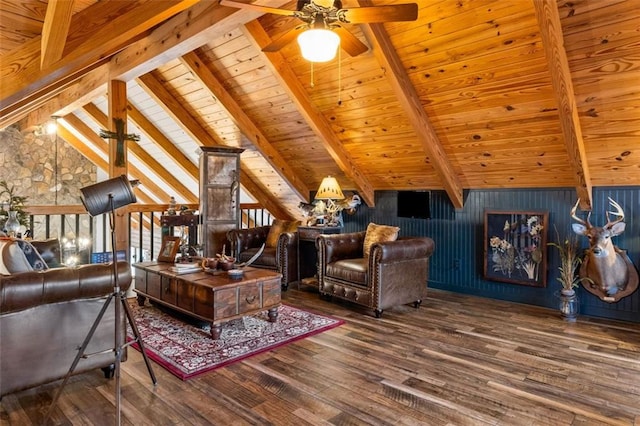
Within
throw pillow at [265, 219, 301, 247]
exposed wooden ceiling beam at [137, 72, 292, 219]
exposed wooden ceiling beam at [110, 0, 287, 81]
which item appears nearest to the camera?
exposed wooden ceiling beam at [110, 0, 287, 81]

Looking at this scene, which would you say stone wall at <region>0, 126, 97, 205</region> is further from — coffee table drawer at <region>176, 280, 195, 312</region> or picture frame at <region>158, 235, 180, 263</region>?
coffee table drawer at <region>176, 280, 195, 312</region>

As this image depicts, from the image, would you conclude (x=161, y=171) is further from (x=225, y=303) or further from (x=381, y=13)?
(x=381, y=13)

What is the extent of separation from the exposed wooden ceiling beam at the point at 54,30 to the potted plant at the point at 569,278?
4449 mm

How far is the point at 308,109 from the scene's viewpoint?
15.4 feet

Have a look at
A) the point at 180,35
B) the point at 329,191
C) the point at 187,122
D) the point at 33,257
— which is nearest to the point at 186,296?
the point at 33,257

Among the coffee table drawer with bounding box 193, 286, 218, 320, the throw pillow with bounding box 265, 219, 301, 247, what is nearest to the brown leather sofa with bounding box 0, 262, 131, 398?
the coffee table drawer with bounding box 193, 286, 218, 320

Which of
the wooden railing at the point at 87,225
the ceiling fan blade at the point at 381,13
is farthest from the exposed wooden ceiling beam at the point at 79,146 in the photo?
the ceiling fan blade at the point at 381,13

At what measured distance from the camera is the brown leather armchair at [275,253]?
5059 millimetres

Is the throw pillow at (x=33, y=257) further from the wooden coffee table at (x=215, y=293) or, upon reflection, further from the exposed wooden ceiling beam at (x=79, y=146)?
the exposed wooden ceiling beam at (x=79, y=146)

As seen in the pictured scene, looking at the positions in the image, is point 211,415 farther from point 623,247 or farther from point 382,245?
point 623,247

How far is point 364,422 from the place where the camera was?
208cm

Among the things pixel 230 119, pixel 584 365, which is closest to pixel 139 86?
pixel 230 119

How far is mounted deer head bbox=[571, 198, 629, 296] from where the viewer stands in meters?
3.62

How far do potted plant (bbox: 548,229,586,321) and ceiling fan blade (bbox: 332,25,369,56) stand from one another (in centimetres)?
284
